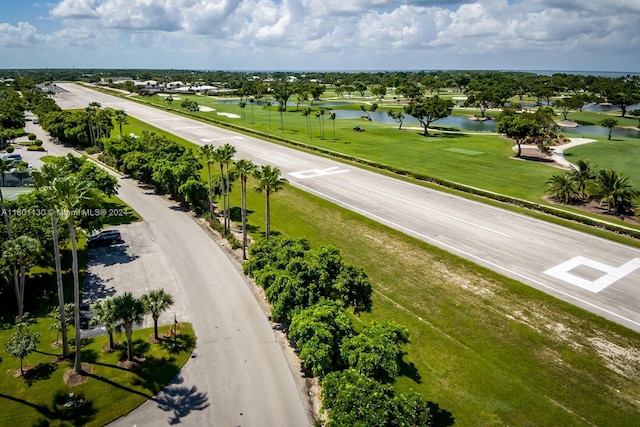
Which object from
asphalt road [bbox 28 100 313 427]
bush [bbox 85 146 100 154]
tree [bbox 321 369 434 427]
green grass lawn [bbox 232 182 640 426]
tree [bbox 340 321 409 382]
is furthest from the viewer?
bush [bbox 85 146 100 154]

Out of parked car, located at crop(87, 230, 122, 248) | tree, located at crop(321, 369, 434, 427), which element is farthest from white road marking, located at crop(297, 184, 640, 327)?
parked car, located at crop(87, 230, 122, 248)

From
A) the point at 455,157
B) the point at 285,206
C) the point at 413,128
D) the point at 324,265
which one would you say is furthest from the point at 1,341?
the point at 413,128

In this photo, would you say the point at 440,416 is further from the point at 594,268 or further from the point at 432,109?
the point at 432,109

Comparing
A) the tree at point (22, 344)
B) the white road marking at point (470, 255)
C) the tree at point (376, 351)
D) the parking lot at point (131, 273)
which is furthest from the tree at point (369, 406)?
the white road marking at point (470, 255)

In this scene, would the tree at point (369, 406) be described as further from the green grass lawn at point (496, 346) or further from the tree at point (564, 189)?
the tree at point (564, 189)

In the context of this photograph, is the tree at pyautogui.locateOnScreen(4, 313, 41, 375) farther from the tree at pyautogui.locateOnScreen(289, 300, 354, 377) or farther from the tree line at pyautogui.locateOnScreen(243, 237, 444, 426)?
the tree at pyautogui.locateOnScreen(289, 300, 354, 377)

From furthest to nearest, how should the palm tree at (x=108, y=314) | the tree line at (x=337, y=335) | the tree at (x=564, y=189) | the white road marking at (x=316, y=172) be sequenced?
the white road marking at (x=316, y=172)
the tree at (x=564, y=189)
the palm tree at (x=108, y=314)
the tree line at (x=337, y=335)
